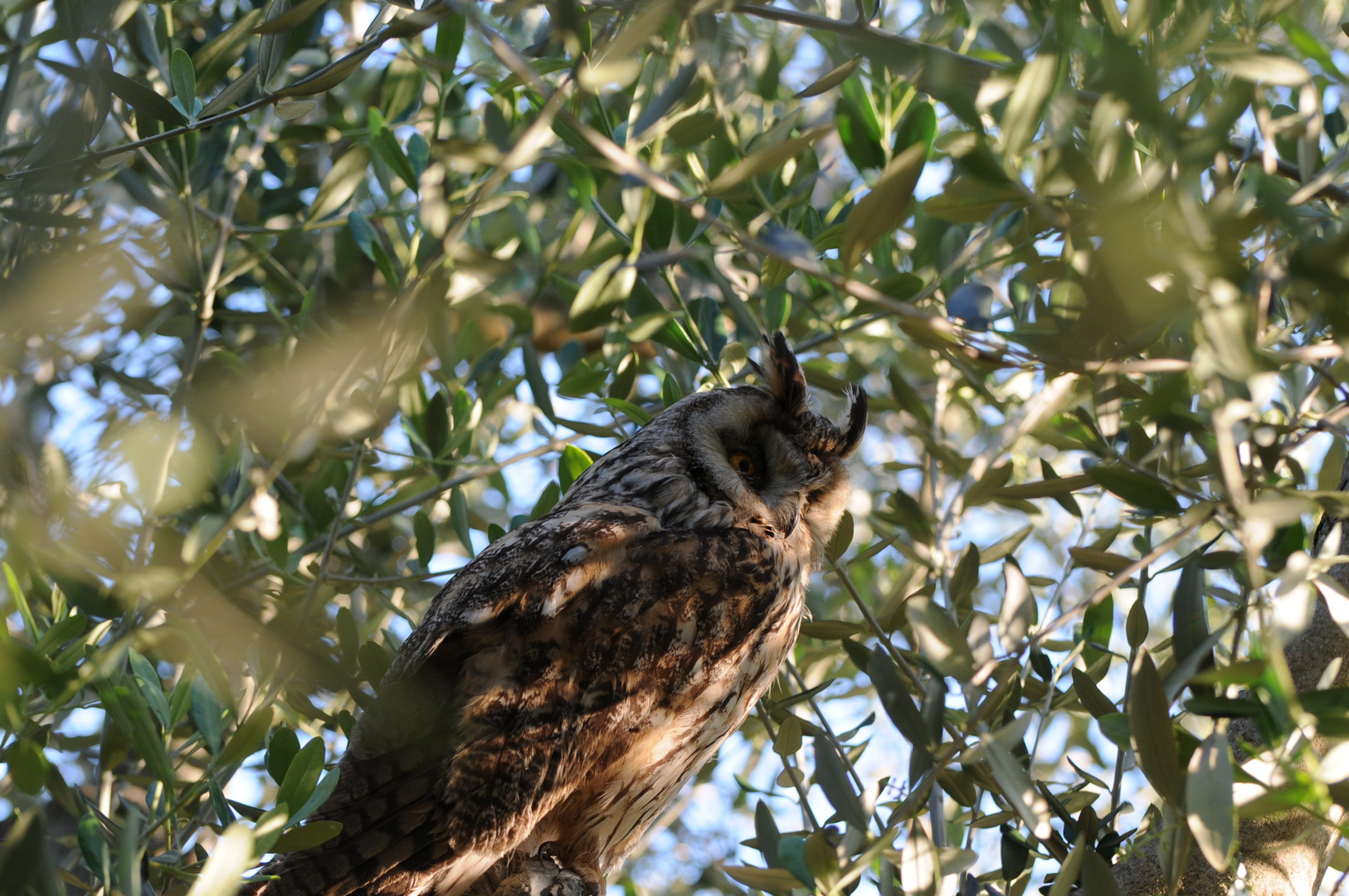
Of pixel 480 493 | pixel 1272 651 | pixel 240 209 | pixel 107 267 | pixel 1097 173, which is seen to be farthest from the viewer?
pixel 480 493

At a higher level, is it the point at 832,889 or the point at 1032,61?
the point at 1032,61

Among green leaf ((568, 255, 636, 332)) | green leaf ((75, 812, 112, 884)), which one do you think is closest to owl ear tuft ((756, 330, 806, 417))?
green leaf ((568, 255, 636, 332))

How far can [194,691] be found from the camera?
169 cm

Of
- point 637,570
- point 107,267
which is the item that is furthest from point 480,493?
point 637,570

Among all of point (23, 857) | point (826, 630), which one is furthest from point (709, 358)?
point (23, 857)

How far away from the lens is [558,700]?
5.66 ft

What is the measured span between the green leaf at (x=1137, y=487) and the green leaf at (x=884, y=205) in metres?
0.42

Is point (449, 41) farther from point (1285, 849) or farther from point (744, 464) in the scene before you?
point (1285, 849)

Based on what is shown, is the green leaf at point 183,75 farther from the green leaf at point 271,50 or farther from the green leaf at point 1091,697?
the green leaf at point 1091,697

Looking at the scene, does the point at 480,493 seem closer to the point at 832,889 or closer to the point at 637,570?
the point at 637,570

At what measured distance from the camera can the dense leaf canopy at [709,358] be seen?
3.55 ft

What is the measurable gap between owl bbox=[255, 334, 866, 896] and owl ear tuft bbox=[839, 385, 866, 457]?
1.67ft

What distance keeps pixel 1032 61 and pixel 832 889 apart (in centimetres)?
97

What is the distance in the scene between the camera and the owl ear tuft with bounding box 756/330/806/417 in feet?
7.95
